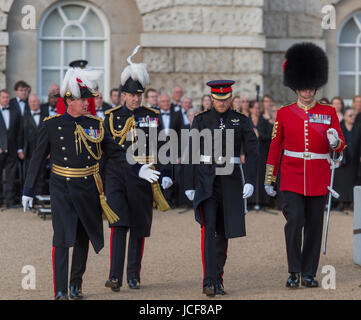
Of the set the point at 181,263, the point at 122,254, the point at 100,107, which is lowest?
the point at 181,263

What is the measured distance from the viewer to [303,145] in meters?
7.91

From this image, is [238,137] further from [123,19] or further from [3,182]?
[123,19]

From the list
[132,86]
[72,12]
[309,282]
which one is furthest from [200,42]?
[309,282]

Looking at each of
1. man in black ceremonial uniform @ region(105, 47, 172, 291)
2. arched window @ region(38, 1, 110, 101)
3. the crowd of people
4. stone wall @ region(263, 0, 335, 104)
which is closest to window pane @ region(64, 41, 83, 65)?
arched window @ region(38, 1, 110, 101)

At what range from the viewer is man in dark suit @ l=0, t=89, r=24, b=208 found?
13398 mm

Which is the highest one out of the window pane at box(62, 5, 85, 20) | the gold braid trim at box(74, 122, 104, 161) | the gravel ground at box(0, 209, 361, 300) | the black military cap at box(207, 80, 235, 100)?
the window pane at box(62, 5, 85, 20)

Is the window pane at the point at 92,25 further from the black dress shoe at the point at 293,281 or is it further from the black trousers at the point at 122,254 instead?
the black dress shoe at the point at 293,281

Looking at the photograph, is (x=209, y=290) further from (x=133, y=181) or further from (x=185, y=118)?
(x=185, y=118)

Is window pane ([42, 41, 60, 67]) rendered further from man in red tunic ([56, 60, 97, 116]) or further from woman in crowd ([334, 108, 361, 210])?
woman in crowd ([334, 108, 361, 210])

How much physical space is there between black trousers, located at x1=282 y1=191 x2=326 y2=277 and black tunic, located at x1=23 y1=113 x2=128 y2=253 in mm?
1690

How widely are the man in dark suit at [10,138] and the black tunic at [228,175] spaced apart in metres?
6.20

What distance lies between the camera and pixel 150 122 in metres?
8.05

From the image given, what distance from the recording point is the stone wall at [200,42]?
49.5 feet

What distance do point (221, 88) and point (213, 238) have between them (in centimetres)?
124
